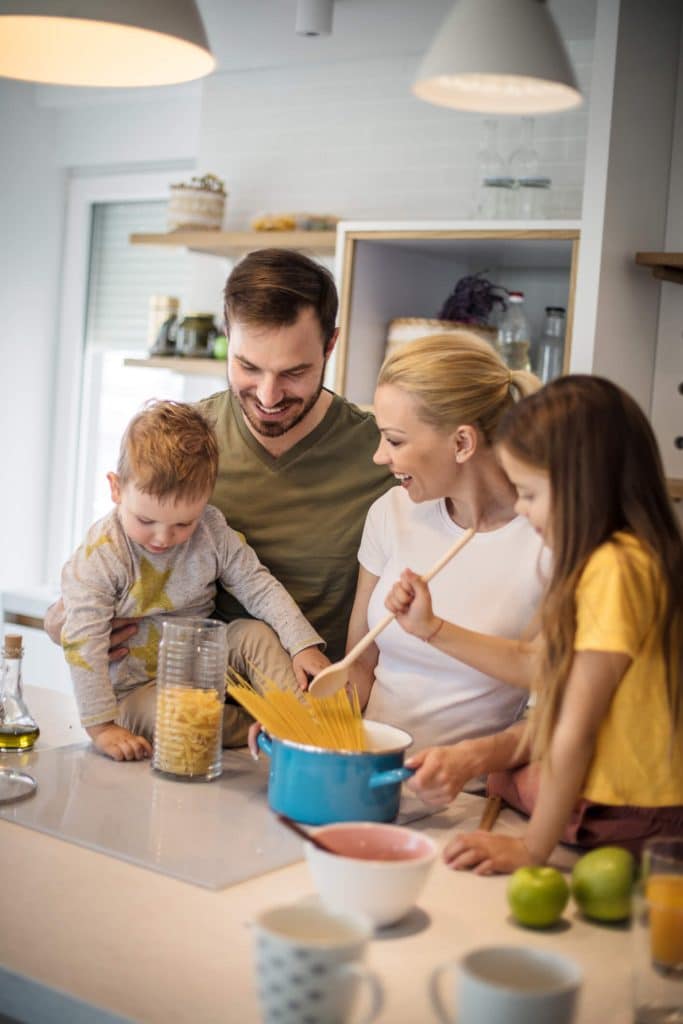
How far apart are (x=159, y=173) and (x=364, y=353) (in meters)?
2.05

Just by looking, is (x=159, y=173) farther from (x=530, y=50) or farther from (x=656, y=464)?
(x=656, y=464)

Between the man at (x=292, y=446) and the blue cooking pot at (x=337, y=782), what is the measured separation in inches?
25.0

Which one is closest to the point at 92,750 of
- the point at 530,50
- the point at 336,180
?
the point at 530,50

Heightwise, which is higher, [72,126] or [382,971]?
[72,126]

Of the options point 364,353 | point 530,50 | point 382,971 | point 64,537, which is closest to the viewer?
point 382,971

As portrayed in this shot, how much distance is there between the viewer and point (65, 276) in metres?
5.74

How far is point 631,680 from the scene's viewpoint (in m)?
1.33

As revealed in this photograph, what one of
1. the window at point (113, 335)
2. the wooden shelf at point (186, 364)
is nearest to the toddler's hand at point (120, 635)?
the wooden shelf at point (186, 364)

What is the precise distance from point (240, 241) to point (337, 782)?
120 inches

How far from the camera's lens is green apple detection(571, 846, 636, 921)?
1.24m

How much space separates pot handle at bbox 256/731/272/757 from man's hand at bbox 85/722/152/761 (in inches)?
7.9

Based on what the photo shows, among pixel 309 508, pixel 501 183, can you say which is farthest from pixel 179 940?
pixel 501 183

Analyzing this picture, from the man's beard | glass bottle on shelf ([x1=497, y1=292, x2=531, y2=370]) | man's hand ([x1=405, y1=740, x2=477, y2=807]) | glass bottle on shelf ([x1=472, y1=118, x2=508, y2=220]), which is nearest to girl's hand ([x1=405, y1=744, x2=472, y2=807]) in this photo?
man's hand ([x1=405, y1=740, x2=477, y2=807])

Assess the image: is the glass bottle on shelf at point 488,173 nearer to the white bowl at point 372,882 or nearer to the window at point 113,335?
the window at point 113,335
